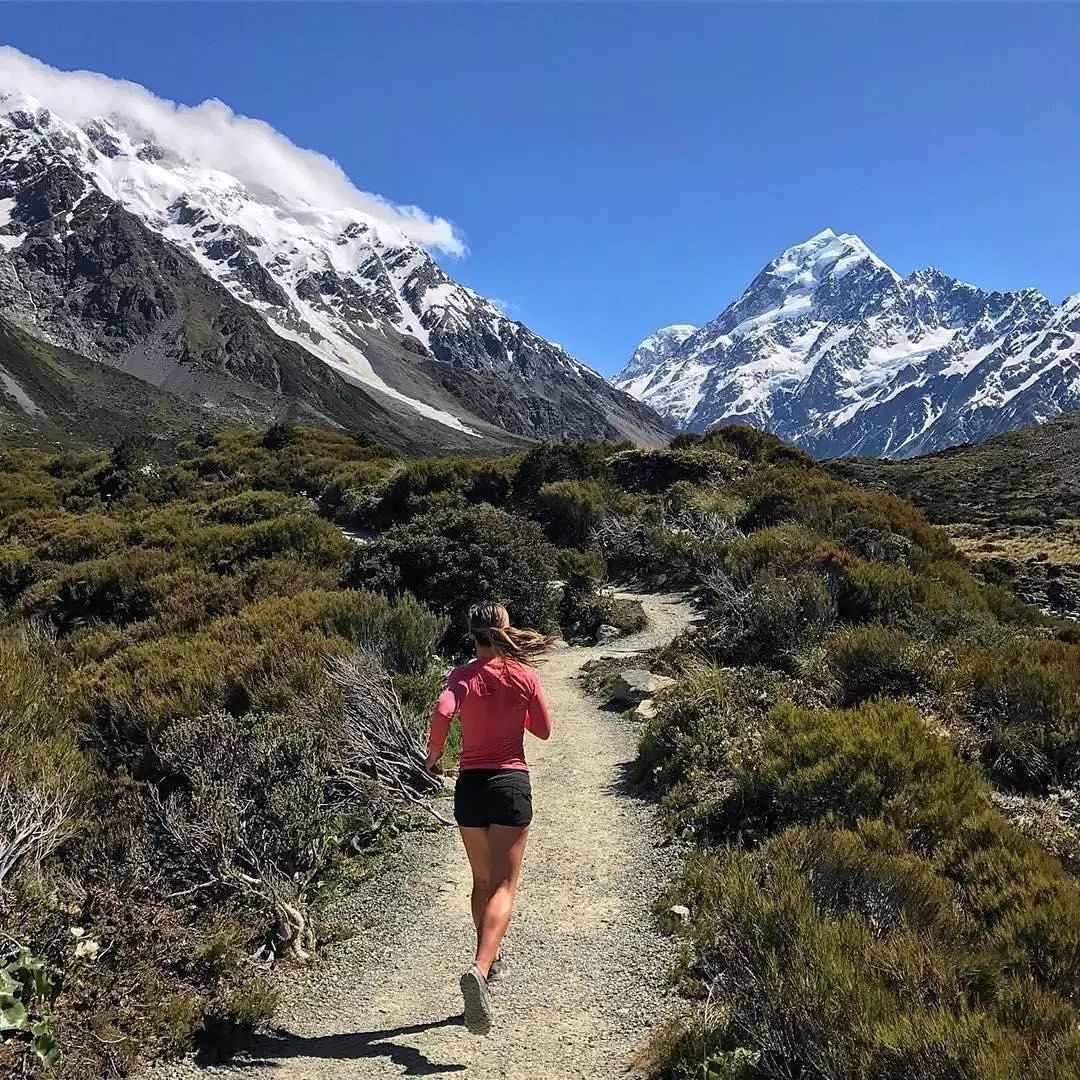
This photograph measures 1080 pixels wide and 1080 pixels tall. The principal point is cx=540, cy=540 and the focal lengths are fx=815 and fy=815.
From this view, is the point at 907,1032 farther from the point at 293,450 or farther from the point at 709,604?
the point at 293,450

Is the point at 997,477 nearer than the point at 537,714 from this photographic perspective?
No

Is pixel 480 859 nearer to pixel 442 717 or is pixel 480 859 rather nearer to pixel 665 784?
pixel 442 717

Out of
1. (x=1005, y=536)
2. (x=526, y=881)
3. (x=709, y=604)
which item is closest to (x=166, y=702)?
(x=526, y=881)

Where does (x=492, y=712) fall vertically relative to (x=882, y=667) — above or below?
below

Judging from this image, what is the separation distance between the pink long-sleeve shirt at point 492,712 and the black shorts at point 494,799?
51 millimetres

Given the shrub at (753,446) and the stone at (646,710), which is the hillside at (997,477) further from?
the stone at (646,710)

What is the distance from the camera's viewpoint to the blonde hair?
429 centimetres

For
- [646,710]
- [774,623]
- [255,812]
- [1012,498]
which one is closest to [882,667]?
[774,623]

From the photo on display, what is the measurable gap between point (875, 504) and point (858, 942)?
15939 millimetres

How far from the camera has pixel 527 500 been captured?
2173 centimetres

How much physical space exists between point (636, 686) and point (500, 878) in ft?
18.5

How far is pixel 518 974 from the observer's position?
4.42 m

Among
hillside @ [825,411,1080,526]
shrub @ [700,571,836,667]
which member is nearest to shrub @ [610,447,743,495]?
shrub @ [700,571,836,667]

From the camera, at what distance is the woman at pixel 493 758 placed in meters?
4.03
